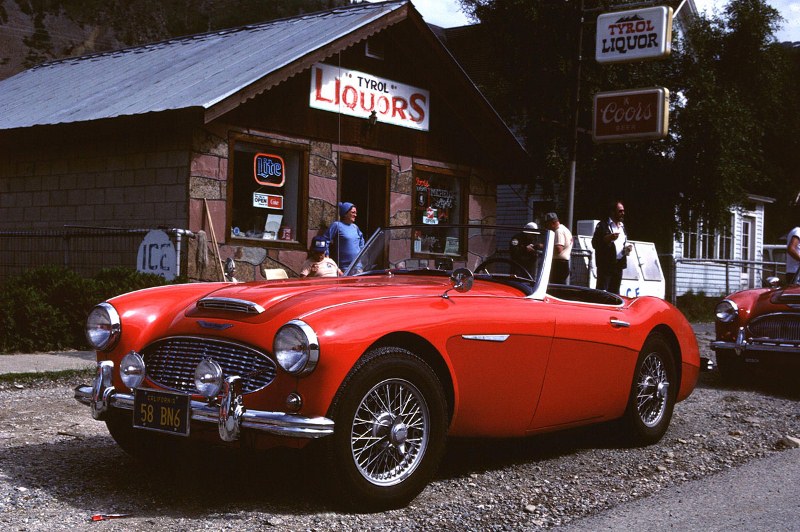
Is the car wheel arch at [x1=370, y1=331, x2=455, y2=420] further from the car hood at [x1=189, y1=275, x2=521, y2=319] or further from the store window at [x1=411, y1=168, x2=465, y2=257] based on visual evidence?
the store window at [x1=411, y1=168, x2=465, y2=257]

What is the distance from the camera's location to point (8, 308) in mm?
10125

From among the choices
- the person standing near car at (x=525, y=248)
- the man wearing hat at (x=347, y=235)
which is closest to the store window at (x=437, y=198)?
the man wearing hat at (x=347, y=235)

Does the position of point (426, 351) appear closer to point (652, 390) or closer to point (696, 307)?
point (652, 390)

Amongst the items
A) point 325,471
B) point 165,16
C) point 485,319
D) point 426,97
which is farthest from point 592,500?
point 165,16

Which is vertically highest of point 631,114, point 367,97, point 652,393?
point 631,114

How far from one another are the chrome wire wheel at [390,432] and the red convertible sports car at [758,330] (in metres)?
5.58

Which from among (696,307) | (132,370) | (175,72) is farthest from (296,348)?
(696,307)

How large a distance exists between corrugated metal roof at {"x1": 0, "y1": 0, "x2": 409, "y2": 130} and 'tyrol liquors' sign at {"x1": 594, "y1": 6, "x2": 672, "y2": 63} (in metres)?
4.68

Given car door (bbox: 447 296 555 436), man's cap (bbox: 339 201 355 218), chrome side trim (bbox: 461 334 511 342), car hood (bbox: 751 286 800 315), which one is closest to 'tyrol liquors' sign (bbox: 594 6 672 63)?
man's cap (bbox: 339 201 355 218)

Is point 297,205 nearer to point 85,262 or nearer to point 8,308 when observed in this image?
point 85,262

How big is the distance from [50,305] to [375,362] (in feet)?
23.3

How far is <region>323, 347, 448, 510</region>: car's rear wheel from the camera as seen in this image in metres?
4.21

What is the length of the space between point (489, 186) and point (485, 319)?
1212cm

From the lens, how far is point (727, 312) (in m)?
9.59
